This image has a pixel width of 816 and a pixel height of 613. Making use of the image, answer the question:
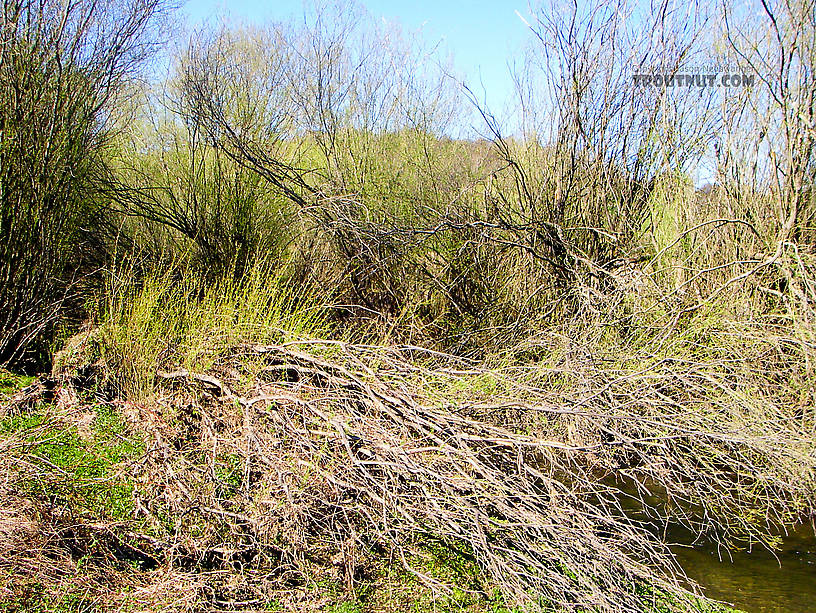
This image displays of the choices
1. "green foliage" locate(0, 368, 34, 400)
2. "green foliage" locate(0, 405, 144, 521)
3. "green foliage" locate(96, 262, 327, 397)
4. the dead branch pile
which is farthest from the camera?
"green foliage" locate(0, 368, 34, 400)

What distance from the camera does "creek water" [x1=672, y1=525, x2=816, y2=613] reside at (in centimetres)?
506

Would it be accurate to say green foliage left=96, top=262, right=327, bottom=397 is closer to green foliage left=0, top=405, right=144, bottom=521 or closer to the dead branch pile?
the dead branch pile

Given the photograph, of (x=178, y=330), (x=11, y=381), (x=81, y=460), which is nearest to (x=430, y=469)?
(x=81, y=460)

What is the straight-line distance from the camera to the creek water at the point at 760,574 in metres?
5.06

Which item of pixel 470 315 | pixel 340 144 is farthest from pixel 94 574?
pixel 340 144

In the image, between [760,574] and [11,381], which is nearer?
[760,574]

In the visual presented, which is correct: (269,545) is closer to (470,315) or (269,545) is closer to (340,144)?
(470,315)

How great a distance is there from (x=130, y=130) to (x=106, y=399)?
174 inches

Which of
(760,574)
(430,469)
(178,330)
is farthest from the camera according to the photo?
(178,330)

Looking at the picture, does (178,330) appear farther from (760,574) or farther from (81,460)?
(760,574)

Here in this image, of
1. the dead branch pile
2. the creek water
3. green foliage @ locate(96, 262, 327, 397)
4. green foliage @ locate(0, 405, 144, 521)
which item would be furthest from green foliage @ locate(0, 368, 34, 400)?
the creek water

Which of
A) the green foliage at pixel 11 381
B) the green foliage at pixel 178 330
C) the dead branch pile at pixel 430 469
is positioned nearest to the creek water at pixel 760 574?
the dead branch pile at pixel 430 469

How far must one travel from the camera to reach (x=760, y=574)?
5.48 meters

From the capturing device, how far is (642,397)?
4.96m
